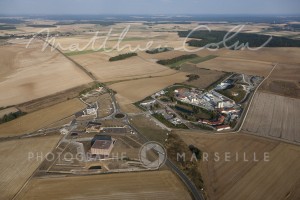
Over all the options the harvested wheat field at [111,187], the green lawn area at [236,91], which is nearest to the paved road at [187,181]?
the harvested wheat field at [111,187]

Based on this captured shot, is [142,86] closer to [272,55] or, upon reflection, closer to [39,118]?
[39,118]

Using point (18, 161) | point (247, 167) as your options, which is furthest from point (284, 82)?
point (18, 161)

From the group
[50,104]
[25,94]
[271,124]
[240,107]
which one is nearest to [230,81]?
[240,107]

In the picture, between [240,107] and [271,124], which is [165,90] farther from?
[271,124]

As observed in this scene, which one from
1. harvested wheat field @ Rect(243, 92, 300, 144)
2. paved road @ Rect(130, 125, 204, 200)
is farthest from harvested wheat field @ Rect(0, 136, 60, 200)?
harvested wheat field @ Rect(243, 92, 300, 144)

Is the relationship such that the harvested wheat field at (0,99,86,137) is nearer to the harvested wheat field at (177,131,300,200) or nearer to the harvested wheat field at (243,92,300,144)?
the harvested wheat field at (177,131,300,200)
